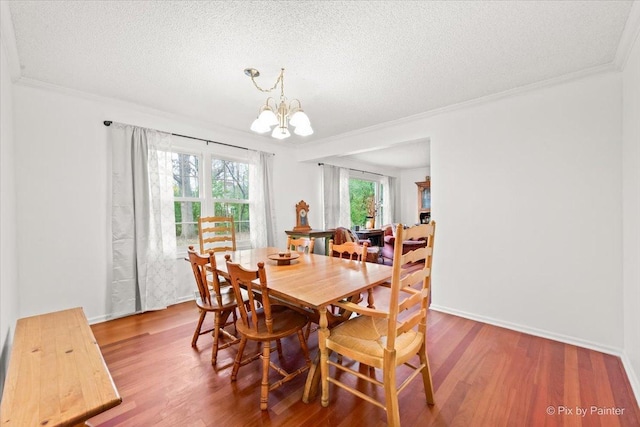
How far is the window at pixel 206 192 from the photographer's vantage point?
3637mm

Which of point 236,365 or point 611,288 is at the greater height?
point 611,288

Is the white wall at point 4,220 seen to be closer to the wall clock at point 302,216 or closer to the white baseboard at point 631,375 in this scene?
the wall clock at point 302,216

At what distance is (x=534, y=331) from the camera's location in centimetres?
258

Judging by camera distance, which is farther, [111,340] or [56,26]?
[111,340]

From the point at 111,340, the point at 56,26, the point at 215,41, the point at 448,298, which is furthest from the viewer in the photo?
the point at 448,298

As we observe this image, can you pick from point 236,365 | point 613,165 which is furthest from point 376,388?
point 613,165

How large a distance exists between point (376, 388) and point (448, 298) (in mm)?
1764

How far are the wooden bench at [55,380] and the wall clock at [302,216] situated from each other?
338cm

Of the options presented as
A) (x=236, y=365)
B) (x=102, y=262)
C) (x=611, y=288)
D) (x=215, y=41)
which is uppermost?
(x=215, y=41)

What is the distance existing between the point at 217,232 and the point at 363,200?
4.54m

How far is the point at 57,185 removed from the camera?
2662 millimetres

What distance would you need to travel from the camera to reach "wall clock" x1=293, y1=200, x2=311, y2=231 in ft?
16.0

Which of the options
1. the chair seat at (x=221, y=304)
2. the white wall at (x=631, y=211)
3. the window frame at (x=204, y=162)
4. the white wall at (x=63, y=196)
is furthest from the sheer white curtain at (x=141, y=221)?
the white wall at (x=631, y=211)

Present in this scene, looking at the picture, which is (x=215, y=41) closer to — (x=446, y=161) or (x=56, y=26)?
(x=56, y=26)
